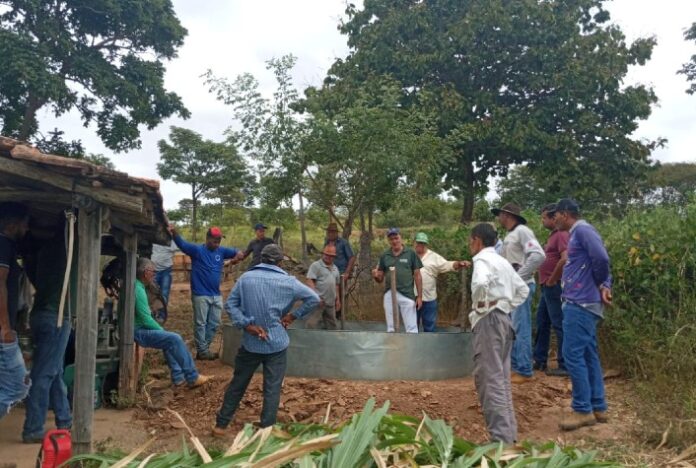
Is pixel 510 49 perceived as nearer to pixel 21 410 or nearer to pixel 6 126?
pixel 6 126

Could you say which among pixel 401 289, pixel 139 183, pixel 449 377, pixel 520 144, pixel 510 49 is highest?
pixel 510 49

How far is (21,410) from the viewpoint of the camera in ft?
21.7

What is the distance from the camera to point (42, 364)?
537 cm

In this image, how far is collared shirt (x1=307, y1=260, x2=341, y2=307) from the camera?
29.5ft

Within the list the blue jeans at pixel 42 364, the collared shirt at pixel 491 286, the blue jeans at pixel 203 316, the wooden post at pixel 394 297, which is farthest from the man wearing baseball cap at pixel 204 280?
the collared shirt at pixel 491 286

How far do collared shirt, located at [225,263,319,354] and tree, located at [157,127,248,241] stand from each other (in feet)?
58.3

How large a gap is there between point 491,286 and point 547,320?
9.31 feet

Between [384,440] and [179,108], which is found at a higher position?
[179,108]

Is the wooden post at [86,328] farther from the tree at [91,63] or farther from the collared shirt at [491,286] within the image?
the tree at [91,63]

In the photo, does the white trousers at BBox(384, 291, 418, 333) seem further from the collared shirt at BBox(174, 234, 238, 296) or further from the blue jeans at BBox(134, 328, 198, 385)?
the blue jeans at BBox(134, 328, 198, 385)

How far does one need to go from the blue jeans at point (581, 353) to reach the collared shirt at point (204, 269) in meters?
4.88

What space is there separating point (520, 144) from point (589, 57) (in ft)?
9.23

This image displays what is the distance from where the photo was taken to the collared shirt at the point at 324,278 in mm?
8992

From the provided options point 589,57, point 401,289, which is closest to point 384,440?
point 401,289
